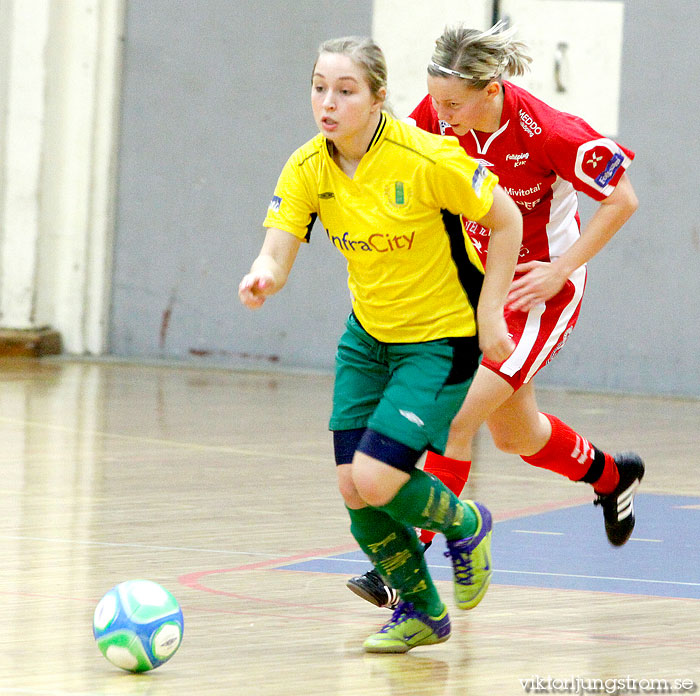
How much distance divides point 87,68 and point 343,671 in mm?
8981

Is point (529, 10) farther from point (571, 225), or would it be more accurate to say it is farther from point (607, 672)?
point (607, 672)

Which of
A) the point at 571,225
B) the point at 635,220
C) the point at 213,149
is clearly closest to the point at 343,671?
the point at 571,225

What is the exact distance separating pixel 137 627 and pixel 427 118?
1.93 m

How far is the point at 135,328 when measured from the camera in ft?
38.5

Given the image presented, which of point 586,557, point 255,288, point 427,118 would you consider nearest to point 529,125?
point 427,118

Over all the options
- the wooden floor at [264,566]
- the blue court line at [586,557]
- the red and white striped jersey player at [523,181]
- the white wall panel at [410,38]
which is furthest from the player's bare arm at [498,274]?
the white wall panel at [410,38]

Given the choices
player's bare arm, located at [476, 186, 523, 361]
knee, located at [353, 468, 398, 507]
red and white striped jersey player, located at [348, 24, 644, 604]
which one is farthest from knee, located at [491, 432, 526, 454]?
knee, located at [353, 468, 398, 507]

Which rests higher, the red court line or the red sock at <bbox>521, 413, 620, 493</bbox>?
the red sock at <bbox>521, 413, 620, 493</bbox>

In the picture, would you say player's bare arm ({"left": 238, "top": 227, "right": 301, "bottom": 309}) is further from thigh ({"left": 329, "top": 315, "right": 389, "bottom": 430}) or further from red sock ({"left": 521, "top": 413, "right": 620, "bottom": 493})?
red sock ({"left": 521, "top": 413, "right": 620, "bottom": 493})

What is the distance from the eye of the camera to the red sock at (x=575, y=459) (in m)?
4.75

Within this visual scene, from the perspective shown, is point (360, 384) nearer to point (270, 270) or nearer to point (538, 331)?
point (270, 270)

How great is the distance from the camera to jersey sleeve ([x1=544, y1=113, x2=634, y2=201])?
13.9 ft

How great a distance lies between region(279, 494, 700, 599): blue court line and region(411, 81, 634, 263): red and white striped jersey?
41.9 inches

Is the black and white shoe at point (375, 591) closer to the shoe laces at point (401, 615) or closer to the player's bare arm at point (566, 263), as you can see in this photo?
the shoe laces at point (401, 615)
